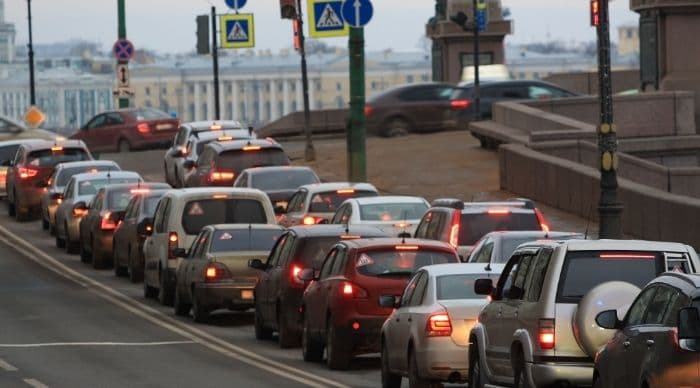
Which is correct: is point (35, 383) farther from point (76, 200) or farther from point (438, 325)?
point (76, 200)

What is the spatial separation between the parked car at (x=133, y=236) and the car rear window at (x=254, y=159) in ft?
20.3

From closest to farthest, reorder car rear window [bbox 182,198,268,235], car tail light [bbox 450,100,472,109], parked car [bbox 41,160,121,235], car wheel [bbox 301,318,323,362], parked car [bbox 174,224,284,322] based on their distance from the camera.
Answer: car wheel [bbox 301,318,323,362], parked car [bbox 174,224,284,322], car rear window [bbox 182,198,268,235], parked car [bbox 41,160,121,235], car tail light [bbox 450,100,472,109]

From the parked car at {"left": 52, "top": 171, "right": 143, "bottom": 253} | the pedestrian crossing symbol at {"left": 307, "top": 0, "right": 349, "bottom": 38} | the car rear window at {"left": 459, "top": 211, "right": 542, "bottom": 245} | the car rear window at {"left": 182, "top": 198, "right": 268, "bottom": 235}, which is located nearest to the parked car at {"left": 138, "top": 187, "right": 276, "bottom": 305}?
the car rear window at {"left": 182, "top": 198, "right": 268, "bottom": 235}

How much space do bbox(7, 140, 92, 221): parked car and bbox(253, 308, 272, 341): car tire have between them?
22.1 metres

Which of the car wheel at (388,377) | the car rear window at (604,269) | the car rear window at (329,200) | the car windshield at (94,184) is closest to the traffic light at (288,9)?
the car windshield at (94,184)

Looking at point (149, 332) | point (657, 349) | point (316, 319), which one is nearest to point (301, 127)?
point (149, 332)

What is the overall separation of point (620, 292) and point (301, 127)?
5461 centimetres

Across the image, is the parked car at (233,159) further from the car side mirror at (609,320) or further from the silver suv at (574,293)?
the car side mirror at (609,320)

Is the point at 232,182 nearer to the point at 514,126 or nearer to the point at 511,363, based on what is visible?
the point at 514,126

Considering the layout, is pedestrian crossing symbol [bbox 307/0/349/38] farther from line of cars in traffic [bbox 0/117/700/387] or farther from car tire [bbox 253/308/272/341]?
car tire [bbox 253/308/272/341]

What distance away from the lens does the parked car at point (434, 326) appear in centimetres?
1902

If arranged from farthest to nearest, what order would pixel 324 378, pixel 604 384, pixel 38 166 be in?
1. pixel 38 166
2. pixel 324 378
3. pixel 604 384

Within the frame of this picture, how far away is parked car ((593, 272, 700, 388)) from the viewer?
1257cm

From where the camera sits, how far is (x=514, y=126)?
51.5m
